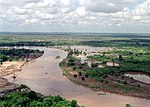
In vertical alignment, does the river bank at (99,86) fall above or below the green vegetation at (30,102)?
below

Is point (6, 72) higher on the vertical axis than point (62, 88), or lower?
lower

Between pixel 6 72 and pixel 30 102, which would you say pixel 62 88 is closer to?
pixel 30 102

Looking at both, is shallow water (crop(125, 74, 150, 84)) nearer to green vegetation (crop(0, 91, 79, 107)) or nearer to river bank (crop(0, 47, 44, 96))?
river bank (crop(0, 47, 44, 96))

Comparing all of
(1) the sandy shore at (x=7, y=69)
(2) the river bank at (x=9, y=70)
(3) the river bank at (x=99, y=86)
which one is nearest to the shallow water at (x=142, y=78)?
(3) the river bank at (x=99, y=86)

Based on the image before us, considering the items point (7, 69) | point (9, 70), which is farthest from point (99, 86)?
point (7, 69)

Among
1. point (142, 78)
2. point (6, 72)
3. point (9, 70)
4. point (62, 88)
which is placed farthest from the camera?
point (9, 70)

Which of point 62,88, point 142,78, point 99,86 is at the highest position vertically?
point 99,86

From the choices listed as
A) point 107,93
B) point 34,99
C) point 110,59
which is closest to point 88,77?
point 107,93

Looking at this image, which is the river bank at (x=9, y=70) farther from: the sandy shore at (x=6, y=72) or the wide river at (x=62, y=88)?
the wide river at (x=62, y=88)
